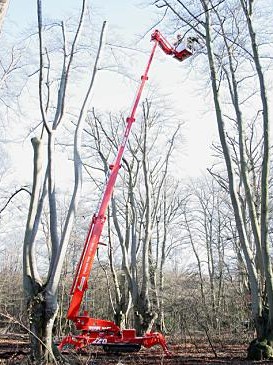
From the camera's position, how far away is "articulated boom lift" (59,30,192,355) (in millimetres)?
9297

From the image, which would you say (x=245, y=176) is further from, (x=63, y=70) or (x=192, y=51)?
(x=63, y=70)

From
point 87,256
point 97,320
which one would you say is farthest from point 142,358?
point 87,256

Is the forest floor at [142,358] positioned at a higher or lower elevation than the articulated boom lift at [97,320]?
lower

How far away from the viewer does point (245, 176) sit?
9.45 m

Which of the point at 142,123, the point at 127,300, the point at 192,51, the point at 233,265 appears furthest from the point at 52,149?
the point at 233,265

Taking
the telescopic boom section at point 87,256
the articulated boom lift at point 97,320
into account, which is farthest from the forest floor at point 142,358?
the telescopic boom section at point 87,256

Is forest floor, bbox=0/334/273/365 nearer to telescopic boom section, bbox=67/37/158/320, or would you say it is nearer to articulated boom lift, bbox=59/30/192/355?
articulated boom lift, bbox=59/30/192/355

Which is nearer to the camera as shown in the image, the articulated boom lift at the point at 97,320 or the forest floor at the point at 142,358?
the forest floor at the point at 142,358

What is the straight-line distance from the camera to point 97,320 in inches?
A: 394

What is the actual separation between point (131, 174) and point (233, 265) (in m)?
14.1

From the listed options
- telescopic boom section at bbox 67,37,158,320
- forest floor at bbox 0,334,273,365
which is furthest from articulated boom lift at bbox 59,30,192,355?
forest floor at bbox 0,334,273,365

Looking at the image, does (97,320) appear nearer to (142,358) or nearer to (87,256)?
(142,358)

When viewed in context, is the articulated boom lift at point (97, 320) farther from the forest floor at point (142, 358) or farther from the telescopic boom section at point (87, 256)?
the forest floor at point (142, 358)

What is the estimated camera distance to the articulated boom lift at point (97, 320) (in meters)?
9.30
